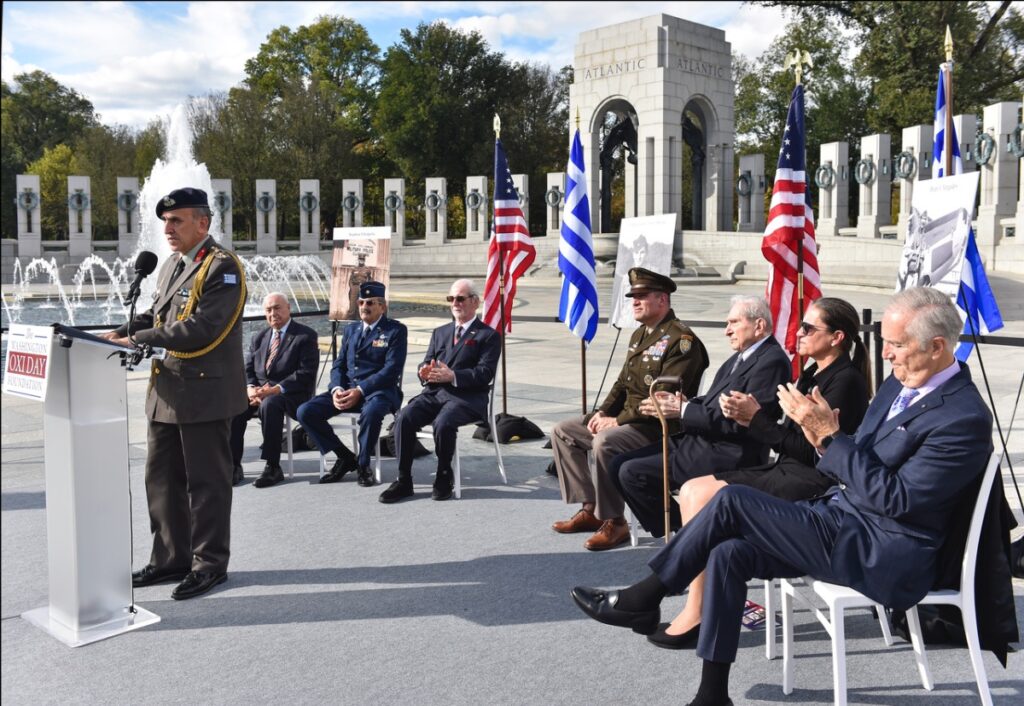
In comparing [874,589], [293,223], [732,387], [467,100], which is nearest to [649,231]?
[732,387]

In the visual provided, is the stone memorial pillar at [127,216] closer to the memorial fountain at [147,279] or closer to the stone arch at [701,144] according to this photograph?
the memorial fountain at [147,279]

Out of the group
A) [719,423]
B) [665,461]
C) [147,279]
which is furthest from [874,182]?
[665,461]

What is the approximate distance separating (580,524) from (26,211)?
135ft

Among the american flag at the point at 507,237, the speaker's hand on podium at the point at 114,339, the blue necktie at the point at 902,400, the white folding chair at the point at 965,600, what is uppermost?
the american flag at the point at 507,237

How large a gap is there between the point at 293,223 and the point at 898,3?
34.4m

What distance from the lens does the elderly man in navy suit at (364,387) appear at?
22.0ft

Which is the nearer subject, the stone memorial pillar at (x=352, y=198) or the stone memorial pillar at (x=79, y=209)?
the stone memorial pillar at (x=79, y=209)

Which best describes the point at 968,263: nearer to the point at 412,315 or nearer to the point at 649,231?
the point at 649,231

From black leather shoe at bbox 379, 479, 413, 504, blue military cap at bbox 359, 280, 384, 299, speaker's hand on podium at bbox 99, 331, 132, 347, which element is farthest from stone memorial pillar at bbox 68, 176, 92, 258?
Answer: speaker's hand on podium at bbox 99, 331, 132, 347

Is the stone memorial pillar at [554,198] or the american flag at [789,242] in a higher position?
the stone memorial pillar at [554,198]

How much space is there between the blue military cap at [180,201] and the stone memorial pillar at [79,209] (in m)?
38.3

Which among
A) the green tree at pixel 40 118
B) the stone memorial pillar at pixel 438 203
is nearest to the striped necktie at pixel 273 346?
the stone memorial pillar at pixel 438 203

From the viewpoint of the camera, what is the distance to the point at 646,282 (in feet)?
17.8

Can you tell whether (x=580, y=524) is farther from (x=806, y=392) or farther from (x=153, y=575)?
(x=153, y=575)
